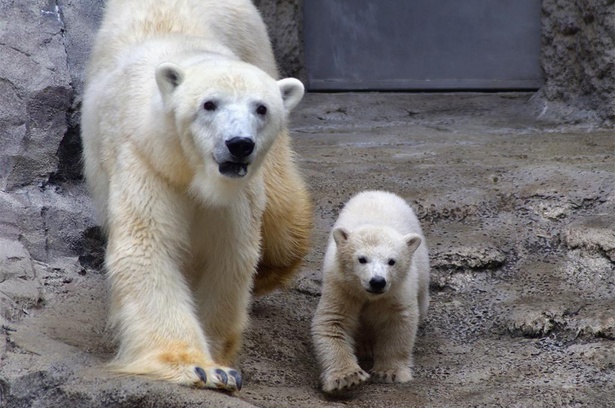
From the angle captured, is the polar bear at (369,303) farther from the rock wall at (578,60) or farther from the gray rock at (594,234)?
the rock wall at (578,60)

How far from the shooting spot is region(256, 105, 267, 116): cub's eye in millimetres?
3529

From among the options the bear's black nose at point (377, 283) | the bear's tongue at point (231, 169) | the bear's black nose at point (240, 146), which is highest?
the bear's black nose at point (240, 146)

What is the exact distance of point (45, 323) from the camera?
13.3 feet

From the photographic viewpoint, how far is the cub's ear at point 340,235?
15.2 ft

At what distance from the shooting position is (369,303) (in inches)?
186

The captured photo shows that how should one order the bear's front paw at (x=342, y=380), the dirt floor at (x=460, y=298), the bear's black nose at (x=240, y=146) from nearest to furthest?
the bear's black nose at (x=240, y=146) → the dirt floor at (x=460, y=298) → the bear's front paw at (x=342, y=380)

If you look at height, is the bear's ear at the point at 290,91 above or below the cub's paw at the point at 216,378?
above

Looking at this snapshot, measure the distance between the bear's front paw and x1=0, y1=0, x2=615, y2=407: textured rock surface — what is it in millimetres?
61

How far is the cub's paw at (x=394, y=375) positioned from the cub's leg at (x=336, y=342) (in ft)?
0.27

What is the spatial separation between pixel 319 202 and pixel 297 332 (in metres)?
1.15

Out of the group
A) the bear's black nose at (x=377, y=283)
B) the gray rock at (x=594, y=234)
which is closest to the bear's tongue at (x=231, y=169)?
the bear's black nose at (x=377, y=283)

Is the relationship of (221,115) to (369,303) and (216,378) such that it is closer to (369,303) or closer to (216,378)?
(216,378)

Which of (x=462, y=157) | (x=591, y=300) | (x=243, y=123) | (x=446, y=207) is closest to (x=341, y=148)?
(x=462, y=157)

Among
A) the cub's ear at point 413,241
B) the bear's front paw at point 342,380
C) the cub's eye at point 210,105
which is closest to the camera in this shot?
the cub's eye at point 210,105
